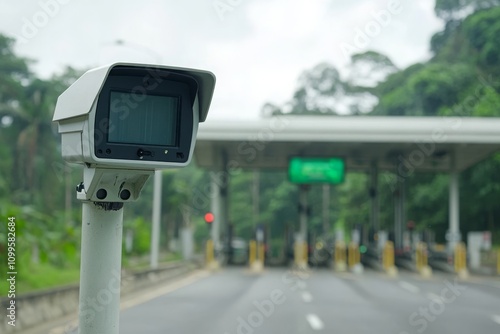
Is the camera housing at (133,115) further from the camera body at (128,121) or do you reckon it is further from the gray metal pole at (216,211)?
the gray metal pole at (216,211)

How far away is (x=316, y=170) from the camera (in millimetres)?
25750

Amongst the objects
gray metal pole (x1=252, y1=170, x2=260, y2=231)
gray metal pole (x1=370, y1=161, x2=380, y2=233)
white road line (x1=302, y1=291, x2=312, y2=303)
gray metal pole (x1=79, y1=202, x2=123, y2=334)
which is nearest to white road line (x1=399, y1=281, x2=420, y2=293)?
white road line (x1=302, y1=291, x2=312, y2=303)

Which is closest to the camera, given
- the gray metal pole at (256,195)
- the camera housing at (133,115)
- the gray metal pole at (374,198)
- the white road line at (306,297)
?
the camera housing at (133,115)

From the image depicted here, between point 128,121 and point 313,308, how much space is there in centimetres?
1016

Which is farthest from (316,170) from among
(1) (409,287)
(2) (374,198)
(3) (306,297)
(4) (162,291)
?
(3) (306,297)

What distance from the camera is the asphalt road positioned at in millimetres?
9758

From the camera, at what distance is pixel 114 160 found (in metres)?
2.54

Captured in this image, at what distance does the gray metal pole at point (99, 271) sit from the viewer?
2.79m

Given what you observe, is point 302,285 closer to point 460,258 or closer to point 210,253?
point 210,253

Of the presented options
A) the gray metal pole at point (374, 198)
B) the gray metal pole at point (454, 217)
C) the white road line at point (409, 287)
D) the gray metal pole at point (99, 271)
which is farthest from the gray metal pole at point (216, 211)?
the gray metal pole at point (99, 271)

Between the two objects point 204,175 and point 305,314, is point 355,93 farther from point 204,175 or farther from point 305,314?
point 305,314

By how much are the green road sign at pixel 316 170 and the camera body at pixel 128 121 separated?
75.3 feet

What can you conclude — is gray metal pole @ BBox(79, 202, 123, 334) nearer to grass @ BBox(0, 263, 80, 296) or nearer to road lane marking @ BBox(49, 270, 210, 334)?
road lane marking @ BBox(49, 270, 210, 334)

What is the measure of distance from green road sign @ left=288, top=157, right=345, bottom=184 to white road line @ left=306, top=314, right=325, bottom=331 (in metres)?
14.6
